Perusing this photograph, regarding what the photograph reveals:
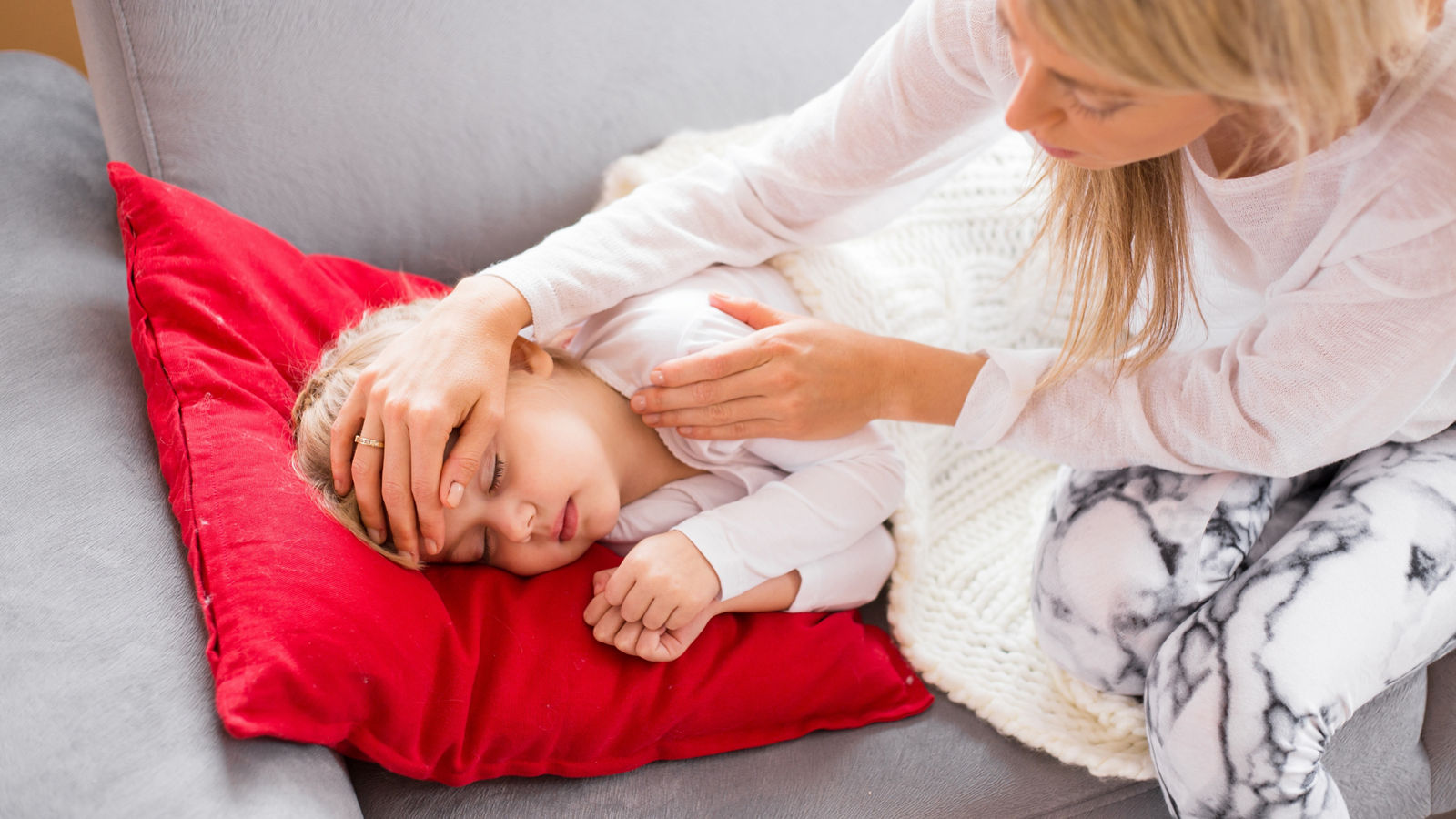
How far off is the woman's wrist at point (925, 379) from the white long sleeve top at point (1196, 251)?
2 cm

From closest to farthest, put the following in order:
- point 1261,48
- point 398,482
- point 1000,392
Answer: point 1261,48
point 398,482
point 1000,392

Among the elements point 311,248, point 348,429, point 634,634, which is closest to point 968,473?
point 634,634

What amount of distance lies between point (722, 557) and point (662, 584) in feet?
Result: 0.24

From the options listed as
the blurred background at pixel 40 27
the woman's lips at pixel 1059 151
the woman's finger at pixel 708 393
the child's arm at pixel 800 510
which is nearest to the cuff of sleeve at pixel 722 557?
the child's arm at pixel 800 510

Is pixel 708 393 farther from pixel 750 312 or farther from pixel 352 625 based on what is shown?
pixel 352 625

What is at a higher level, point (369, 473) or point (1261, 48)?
point (1261, 48)

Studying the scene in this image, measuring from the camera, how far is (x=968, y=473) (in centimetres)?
118

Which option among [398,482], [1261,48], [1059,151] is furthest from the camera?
[398,482]

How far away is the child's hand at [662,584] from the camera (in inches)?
34.8

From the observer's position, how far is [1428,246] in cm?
71

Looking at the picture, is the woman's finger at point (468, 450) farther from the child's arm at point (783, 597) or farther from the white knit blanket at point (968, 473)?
the white knit blanket at point (968, 473)

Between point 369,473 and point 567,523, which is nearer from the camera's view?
point 369,473

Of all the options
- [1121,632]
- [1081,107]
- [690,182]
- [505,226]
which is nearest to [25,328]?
[505,226]

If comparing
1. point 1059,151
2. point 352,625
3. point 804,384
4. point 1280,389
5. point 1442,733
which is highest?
point 1059,151
